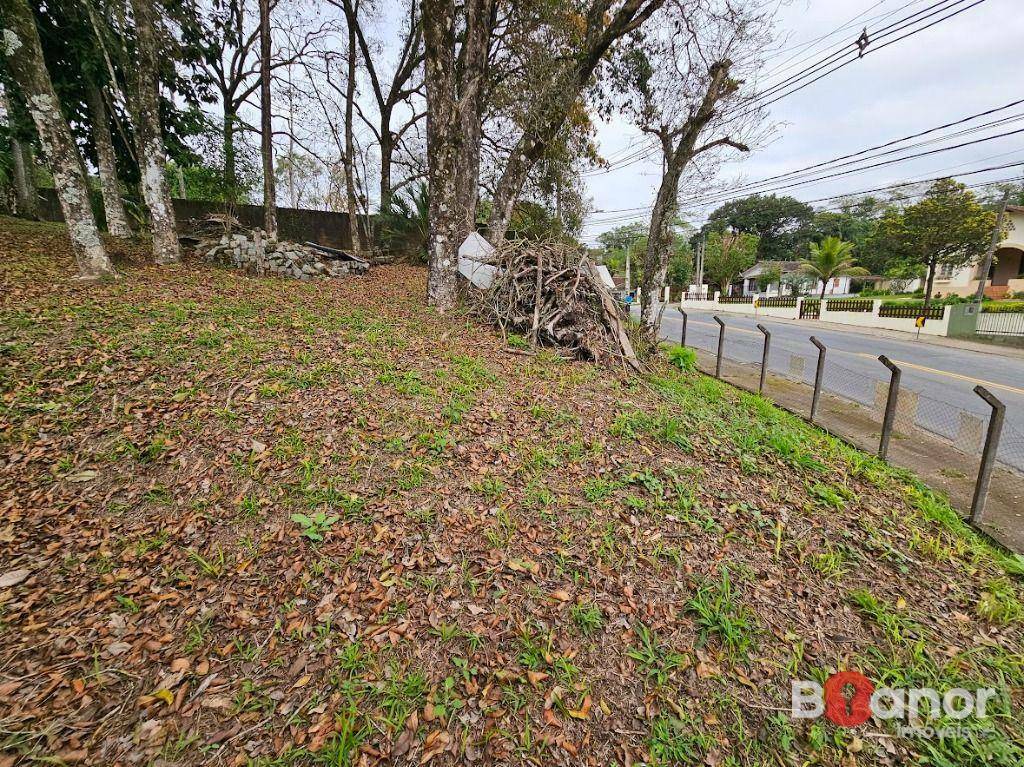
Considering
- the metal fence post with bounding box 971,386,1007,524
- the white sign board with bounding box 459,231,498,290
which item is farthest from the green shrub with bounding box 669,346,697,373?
the metal fence post with bounding box 971,386,1007,524

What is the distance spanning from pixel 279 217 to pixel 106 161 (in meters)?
5.18

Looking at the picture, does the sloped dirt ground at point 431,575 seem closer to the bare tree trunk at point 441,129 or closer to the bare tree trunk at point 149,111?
the bare tree trunk at point 441,129

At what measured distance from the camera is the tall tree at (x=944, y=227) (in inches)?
754

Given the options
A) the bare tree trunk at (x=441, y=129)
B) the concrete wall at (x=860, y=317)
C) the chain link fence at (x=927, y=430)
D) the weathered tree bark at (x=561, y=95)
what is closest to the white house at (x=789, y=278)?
the concrete wall at (x=860, y=317)

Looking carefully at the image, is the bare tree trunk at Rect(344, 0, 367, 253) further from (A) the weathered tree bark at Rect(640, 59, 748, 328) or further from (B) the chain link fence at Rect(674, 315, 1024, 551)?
(B) the chain link fence at Rect(674, 315, 1024, 551)

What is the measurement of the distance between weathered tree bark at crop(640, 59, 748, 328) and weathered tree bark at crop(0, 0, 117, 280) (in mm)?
9100

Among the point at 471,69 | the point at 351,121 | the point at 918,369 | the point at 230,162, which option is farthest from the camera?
the point at 351,121

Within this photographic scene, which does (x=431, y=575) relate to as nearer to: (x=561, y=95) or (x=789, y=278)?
(x=561, y=95)

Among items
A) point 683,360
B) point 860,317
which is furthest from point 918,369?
point 860,317

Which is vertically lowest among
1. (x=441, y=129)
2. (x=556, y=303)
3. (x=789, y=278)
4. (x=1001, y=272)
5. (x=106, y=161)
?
(x=556, y=303)

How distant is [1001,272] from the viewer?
2719 centimetres

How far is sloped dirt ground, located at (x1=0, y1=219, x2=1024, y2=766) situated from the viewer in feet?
5.67

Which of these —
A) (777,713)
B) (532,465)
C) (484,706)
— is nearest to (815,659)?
(777,713)

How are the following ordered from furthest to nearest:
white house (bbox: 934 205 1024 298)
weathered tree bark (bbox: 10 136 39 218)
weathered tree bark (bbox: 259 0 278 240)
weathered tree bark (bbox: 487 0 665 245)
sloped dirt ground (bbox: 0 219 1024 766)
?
white house (bbox: 934 205 1024 298) → weathered tree bark (bbox: 10 136 39 218) → weathered tree bark (bbox: 259 0 278 240) → weathered tree bark (bbox: 487 0 665 245) → sloped dirt ground (bbox: 0 219 1024 766)
